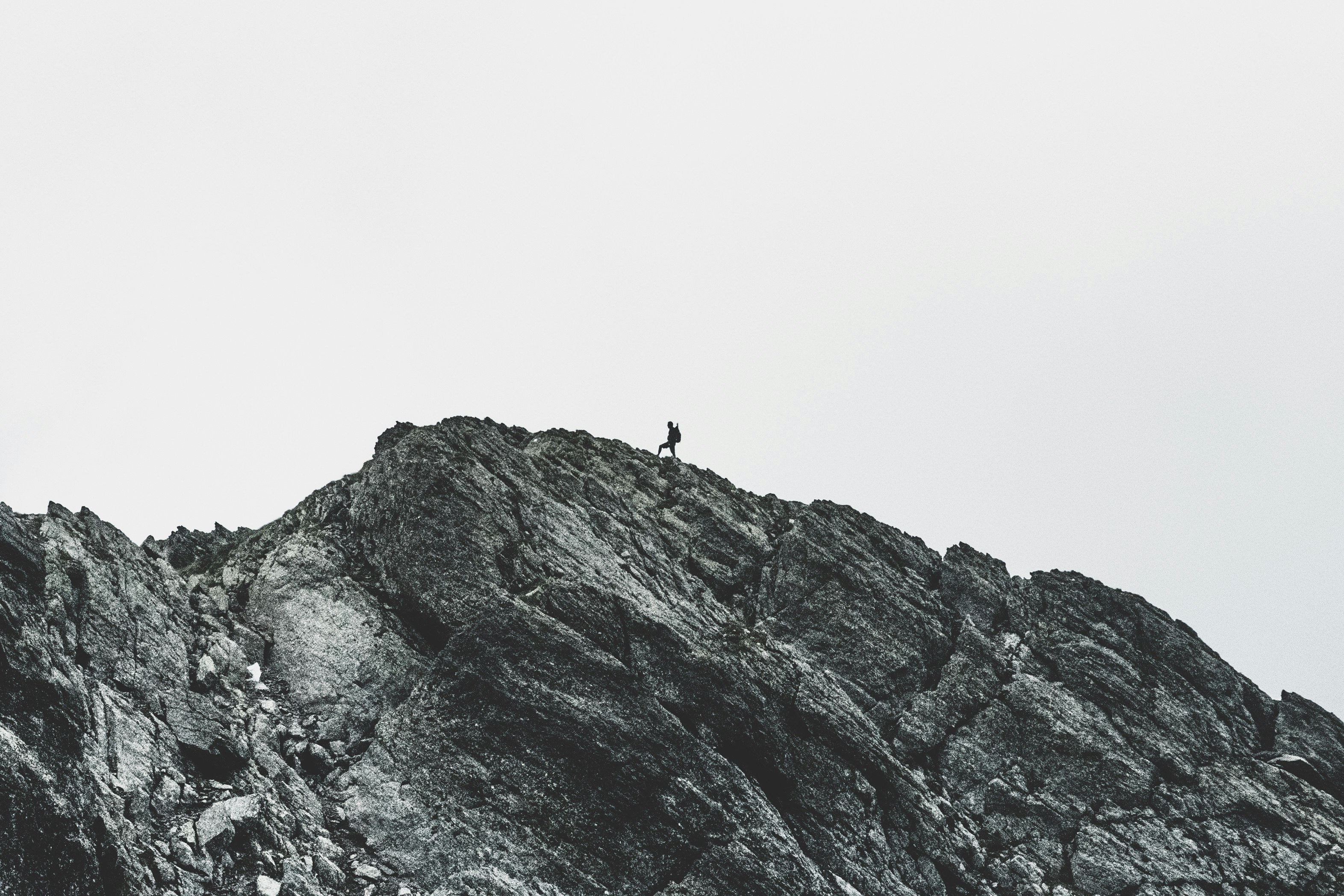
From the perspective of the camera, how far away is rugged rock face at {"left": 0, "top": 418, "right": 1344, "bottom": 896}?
22.1 meters

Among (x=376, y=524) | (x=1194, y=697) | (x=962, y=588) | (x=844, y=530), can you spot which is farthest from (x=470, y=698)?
(x=1194, y=697)

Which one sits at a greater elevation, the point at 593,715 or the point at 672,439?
the point at 672,439

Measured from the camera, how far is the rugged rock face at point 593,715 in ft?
72.6

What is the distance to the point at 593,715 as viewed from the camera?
87.8 ft

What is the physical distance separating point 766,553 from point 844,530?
439 cm

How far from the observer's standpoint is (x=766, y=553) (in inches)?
1741

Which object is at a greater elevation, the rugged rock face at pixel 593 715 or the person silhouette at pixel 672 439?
the person silhouette at pixel 672 439

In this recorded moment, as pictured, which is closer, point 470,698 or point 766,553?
point 470,698

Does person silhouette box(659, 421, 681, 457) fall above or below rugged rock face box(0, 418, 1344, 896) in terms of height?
above

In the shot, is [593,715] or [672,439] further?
[672,439]

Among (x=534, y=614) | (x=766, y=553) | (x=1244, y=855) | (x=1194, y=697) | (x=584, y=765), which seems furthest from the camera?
(x=766, y=553)

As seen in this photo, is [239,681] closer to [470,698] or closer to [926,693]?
[470,698]

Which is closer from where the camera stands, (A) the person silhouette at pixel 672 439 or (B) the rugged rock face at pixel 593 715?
(B) the rugged rock face at pixel 593 715

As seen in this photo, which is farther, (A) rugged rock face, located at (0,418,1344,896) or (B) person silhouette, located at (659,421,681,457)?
(B) person silhouette, located at (659,421,681,457)
